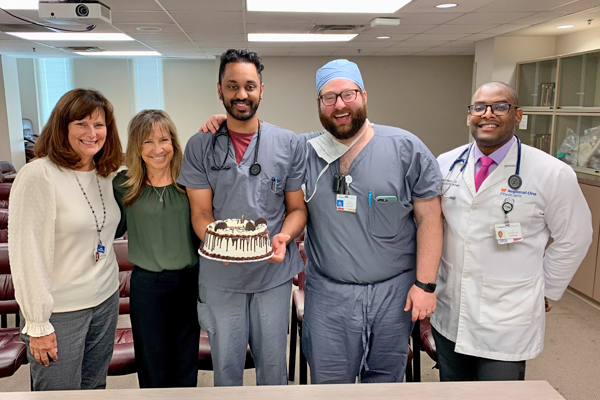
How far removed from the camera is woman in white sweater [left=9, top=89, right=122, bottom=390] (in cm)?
167

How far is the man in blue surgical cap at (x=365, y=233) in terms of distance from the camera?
6.38ft

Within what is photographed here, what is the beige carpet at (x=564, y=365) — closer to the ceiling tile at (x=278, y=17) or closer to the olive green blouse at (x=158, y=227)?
the olive green blouse at (x=158, y=227)

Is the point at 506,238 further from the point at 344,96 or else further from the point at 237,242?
the point at 237,242

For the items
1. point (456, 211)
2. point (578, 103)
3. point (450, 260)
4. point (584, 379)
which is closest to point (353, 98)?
point (456, 211)

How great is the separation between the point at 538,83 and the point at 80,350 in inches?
231

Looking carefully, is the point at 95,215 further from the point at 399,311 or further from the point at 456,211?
the point at 456,211

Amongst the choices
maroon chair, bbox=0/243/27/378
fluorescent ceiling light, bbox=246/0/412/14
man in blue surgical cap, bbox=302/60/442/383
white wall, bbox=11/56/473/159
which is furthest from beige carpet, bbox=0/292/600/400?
white wall, bbox=11/56/473/159

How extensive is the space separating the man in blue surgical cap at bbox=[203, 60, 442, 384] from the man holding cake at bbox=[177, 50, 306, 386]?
0.39ft

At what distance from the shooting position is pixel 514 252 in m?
1.79

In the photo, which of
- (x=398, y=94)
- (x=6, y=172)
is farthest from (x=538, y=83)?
(x=6, y=172)

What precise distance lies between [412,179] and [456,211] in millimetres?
223

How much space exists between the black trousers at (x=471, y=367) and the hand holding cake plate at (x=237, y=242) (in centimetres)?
89

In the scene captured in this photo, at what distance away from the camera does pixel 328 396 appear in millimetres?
1364

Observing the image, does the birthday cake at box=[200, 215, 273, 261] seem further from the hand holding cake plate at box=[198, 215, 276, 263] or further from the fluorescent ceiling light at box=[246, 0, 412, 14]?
the fluorescent ceiling light at box=[246, 0, 412, 14]
